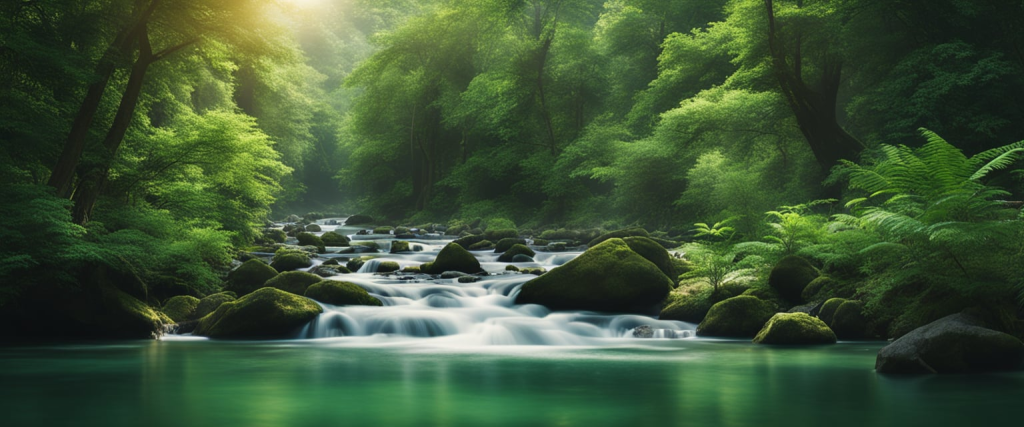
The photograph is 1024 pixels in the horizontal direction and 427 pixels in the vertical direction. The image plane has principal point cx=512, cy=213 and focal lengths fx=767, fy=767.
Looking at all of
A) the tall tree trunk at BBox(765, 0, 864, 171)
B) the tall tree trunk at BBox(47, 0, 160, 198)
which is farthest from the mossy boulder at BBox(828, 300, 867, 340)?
the tall tree trunk at BBox(47, 0, 160, 198)

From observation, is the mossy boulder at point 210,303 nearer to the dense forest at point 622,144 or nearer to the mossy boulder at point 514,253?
the dense forest at point 622,144

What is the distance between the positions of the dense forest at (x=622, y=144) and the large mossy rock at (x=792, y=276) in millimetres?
146

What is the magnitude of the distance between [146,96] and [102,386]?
11390mm

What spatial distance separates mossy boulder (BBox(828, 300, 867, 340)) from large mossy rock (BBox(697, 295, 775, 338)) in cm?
117

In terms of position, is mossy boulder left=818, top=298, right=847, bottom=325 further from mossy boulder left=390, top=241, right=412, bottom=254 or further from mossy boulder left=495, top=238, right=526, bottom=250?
mossy boulder left=390, top=241, right=412, bottom=254

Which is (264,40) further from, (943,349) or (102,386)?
(943,349)

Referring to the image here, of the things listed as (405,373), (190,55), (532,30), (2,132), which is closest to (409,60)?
(532,30)

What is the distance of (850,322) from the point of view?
12.6 metres

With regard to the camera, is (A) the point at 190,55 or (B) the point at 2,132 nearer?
(B) the point at 2,132

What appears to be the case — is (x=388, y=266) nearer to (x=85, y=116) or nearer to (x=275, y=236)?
(x=85, y=116)

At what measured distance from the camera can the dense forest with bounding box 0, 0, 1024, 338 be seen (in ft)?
38.7

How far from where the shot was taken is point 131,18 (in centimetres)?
1591

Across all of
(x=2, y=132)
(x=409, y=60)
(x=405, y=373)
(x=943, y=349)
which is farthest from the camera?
(x=409, y=60)

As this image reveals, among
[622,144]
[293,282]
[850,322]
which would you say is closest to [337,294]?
[293,282]
